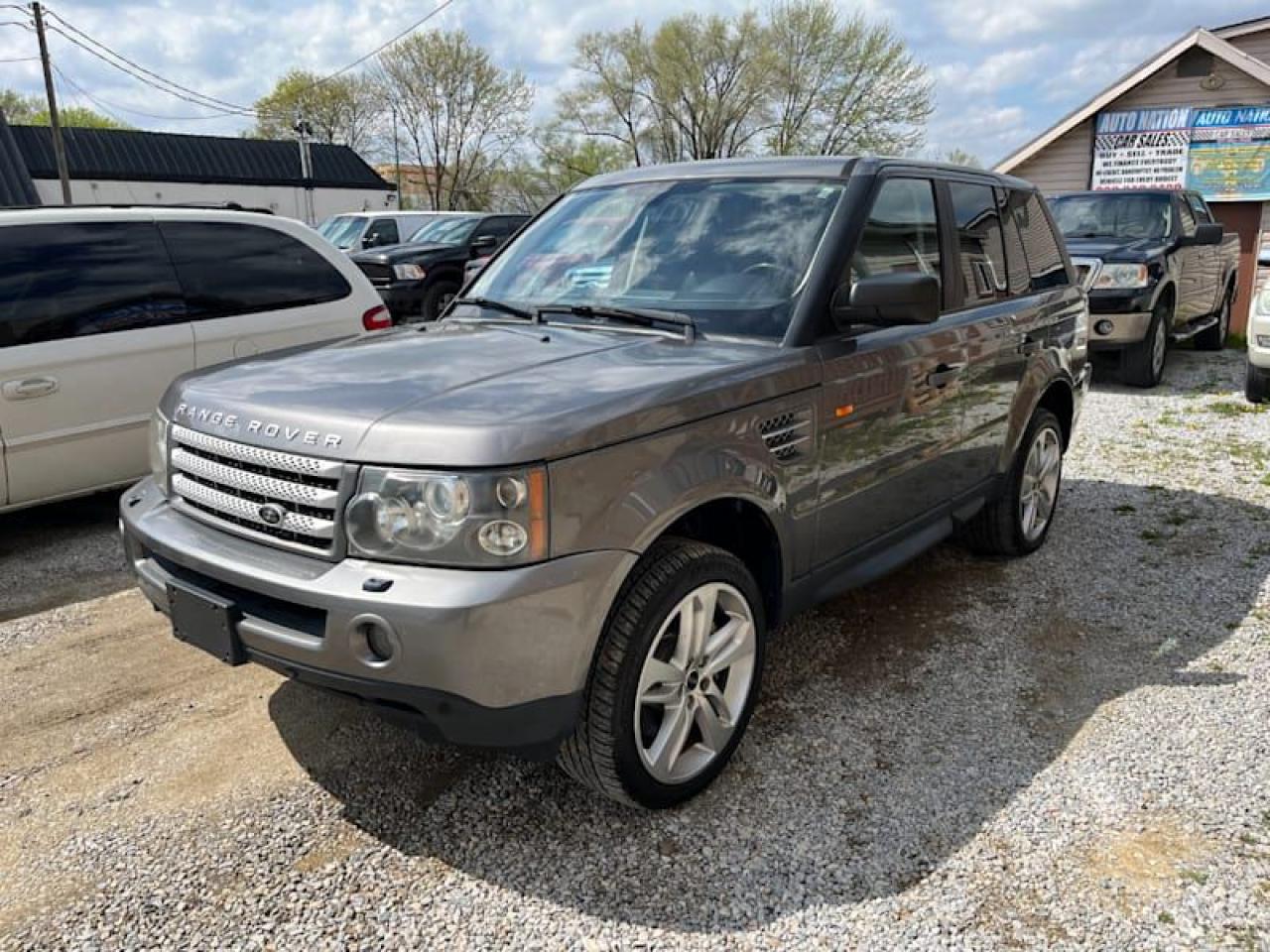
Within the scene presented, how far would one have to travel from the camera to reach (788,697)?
3.47m

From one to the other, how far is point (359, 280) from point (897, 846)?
16.0ft

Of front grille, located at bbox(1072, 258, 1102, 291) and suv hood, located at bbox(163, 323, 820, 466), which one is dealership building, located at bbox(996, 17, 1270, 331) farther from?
suv hood, located at bbox(163, 323, 820, 466)

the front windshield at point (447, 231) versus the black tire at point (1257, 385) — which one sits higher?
the front windshield at point (447, 231)

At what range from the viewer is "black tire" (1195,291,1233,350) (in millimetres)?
11875

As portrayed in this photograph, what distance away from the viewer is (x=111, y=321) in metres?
5.03

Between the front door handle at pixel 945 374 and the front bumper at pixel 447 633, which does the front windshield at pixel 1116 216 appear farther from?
the front bumper at pixel 447 633

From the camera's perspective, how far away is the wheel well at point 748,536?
2.91 m

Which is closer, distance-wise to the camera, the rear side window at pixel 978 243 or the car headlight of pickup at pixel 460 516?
the car headlight of pickup at pixel 460 516

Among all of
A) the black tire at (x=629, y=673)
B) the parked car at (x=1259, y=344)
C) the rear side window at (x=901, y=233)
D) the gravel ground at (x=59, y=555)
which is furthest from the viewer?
the parked car at (x=1259, y=344)

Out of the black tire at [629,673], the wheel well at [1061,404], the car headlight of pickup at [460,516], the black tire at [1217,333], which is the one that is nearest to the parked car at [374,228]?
the black tire at [1217,333]

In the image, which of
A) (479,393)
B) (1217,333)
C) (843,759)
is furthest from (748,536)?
(1217,333)

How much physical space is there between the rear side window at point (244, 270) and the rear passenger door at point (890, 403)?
12.1 ft

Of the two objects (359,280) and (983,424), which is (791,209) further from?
(359,280)

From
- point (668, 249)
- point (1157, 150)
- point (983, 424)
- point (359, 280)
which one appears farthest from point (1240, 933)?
point (1157, 150)
